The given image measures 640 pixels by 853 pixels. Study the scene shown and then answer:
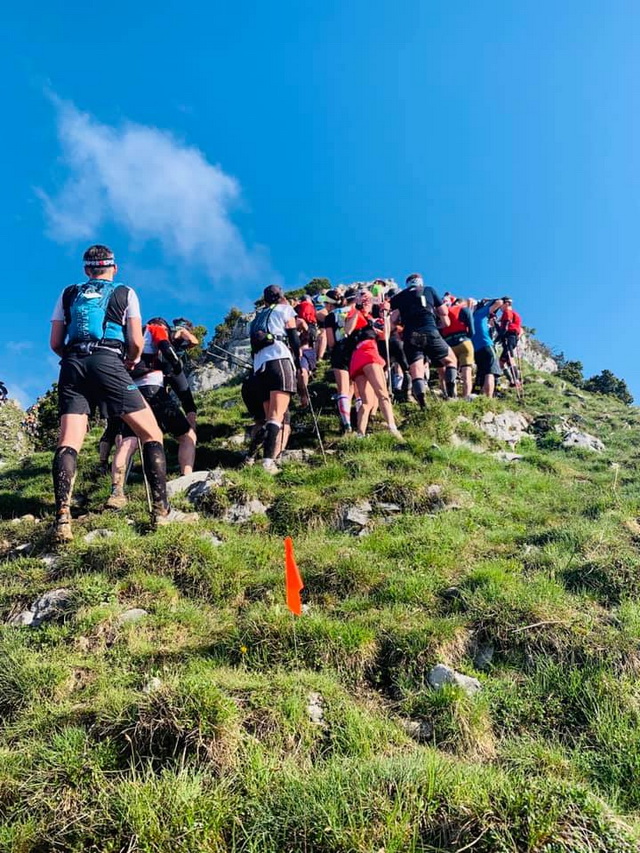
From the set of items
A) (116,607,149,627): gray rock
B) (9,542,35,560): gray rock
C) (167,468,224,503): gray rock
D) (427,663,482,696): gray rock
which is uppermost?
(167,468,224,503): gray rock

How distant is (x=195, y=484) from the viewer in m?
7.72

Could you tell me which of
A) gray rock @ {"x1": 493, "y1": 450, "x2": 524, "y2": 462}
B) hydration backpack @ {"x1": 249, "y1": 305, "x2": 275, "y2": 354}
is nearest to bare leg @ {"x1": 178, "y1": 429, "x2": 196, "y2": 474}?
hydration backpack @ {"x1": 249, "y1": 305, "x2": 275, "y2": 354}

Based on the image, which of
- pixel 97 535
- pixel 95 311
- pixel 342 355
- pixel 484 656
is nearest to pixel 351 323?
pixel 342 355

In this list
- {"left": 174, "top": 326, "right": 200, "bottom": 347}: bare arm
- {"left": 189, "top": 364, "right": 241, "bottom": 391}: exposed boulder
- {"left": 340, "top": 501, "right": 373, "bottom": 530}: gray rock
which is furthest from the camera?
{"left": 189, "top": 364, "right": 241, "bottom": 391}: exposed boulder

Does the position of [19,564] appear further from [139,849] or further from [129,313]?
[139,849]

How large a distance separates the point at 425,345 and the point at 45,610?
8478 mm

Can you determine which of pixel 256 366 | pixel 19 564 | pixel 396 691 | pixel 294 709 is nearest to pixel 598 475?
pixel 256 366

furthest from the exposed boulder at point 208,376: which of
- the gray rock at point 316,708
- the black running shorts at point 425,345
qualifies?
the gray rock at point 316,708

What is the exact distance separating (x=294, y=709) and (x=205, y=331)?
37.1 metres

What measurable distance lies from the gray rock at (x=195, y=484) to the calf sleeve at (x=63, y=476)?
5.80 ft

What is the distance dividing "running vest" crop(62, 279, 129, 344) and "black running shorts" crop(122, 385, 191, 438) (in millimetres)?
2147

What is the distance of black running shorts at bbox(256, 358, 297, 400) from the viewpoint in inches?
322

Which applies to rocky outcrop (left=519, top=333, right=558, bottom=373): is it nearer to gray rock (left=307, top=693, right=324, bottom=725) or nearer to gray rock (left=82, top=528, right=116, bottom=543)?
gray rock (left=82, top=528, right=116, bottom=543)

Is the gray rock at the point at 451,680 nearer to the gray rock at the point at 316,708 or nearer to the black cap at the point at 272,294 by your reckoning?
A: the gray rock at the point at 316,708
